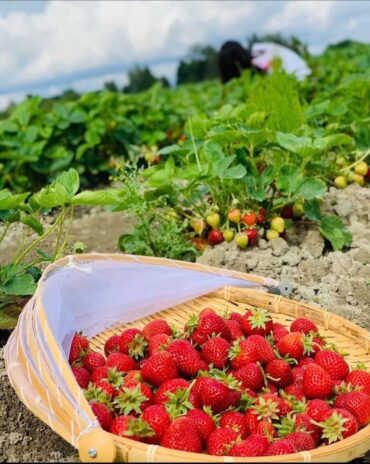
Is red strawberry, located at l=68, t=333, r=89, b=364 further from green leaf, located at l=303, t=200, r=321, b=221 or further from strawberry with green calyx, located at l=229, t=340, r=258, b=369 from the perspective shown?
green leaf, located at l=303, t=200, r=321, b=221

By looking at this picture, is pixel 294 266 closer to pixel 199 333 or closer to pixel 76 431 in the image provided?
pixel 199 333

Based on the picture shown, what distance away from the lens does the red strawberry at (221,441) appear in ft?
5.22

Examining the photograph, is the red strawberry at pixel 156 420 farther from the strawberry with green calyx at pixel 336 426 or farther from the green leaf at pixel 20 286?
the green leaf at pixel 20 286

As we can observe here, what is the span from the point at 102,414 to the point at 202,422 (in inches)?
8.8

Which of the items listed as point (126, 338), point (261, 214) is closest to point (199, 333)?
point (126, 338)

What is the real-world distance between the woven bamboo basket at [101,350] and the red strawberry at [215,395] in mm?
266

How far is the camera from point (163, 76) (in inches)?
543

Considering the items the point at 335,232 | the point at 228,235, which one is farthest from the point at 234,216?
→ the point at 335,232

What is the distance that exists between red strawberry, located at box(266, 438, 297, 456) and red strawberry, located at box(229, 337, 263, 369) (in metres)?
0.34

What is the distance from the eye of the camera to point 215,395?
1.71m

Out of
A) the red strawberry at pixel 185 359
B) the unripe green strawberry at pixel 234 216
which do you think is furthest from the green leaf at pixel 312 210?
the red strawberry at pixel 185 359

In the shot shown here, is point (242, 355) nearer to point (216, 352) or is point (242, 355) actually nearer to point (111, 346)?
point (216, 352)

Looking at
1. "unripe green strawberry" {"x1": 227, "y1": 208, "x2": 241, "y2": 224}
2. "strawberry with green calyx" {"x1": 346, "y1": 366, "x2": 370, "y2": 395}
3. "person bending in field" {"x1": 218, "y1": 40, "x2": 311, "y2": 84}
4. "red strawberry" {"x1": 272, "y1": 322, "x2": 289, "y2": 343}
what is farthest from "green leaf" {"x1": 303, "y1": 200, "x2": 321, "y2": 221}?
"person bending in field" {"x1": 218, "y1": 40, "x2": 311, "y2": 84}

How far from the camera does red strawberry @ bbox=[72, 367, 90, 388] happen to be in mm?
1854
